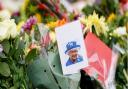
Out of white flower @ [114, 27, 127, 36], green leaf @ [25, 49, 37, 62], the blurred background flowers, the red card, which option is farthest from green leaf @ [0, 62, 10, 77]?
white flower @ [114, 27, 127, 36]

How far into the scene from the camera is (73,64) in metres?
1.48

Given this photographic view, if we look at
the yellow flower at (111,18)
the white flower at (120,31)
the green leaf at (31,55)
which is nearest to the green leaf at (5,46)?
the green leaf at (31,55)

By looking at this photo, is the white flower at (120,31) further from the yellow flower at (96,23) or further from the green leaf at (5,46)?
the green leaf at (5,46)

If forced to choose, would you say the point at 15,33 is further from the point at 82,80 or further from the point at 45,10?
the point at 45,10

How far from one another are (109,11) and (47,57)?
43.4 inches

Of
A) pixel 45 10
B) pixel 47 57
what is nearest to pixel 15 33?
pixel 47 57

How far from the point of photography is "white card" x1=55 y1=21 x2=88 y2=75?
1477 millimetres

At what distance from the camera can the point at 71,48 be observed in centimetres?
148

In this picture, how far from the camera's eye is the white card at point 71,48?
1.48m

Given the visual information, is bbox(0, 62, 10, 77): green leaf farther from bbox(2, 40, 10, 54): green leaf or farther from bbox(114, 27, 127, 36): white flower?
bbox(114, 27, 127, 36): white flower

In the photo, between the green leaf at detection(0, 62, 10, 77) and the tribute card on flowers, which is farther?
the tribute card on flowers

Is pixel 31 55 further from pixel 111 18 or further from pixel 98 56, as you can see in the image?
pixel 111 18

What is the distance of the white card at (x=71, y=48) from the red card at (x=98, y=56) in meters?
0.08

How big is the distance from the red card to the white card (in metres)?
0.08
